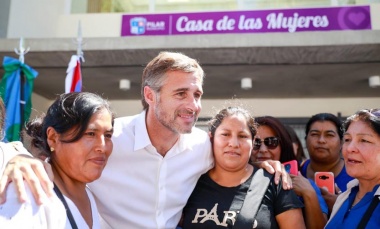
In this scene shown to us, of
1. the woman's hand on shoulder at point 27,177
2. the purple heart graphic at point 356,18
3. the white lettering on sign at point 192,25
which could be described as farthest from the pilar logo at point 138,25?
the woman's hand on shoulder at point 27,177

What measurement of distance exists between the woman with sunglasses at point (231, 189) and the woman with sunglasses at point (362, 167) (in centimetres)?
27

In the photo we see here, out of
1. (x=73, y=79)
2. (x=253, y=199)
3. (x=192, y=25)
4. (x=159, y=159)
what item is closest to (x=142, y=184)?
(x=159, y=159)

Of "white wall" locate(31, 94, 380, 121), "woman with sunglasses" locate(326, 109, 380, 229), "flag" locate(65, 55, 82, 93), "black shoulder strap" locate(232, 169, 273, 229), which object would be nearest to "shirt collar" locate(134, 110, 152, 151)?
"black shoulder strap" locate(232, 169, 273, 229)

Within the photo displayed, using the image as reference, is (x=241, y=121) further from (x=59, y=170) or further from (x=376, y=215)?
(x=59, y=170)

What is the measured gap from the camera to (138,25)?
23.6 ft

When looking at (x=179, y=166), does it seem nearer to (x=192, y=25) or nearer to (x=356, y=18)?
(x=192, y=25)

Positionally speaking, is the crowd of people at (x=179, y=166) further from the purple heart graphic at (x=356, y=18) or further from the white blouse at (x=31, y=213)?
the purple heart graphic at (x=356, y=18)

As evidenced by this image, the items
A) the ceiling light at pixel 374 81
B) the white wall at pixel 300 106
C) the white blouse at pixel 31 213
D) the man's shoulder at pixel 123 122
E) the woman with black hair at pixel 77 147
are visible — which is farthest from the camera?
the white wall at pixel 300 106

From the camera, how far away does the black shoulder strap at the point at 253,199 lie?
199cm

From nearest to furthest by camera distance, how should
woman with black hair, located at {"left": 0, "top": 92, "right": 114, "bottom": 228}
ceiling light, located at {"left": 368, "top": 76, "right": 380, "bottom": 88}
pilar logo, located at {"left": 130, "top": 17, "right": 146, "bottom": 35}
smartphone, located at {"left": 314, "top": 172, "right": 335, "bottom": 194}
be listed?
woman with black hair, located at {"left": 0, "top": 92, "right": 114, "bottom": 228}, smartphone, located at {"left": 314, "top": 172, "right": 335, "bottom": 194}, ceiling light, located at {"left": 368, "top": 76, "right": 380, "bottom": 88}, pilar logo, located at {"left": 130, "top": 17, "right": 146, "bottom": 35}

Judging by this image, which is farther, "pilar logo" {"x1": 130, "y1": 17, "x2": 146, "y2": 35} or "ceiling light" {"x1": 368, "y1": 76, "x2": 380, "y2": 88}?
"pilar logo" {"x1": 130, "y1": 17, "x2": 146, "y2": 35}

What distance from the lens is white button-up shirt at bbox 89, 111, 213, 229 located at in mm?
2236

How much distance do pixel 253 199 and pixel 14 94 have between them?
3431 mm

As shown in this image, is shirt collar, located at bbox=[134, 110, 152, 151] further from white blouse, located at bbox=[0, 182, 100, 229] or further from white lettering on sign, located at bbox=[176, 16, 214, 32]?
white lettering on sign, located at bbox=[176, 16, 214, 32]
